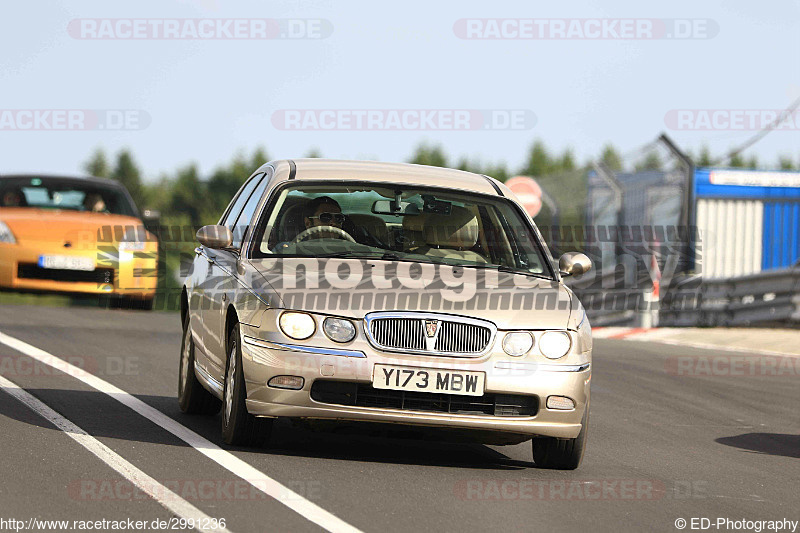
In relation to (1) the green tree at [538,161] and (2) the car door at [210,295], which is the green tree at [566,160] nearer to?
(1) the green tree at [538,161]

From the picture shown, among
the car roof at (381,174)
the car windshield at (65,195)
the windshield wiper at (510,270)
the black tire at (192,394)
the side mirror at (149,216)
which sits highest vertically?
the car roof at (381,174)

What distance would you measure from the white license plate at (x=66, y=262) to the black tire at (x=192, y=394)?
830 centimetres

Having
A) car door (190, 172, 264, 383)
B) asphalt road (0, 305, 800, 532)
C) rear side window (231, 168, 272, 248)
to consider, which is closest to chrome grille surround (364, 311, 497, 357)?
asphalt road (0, 305, 800, 532)

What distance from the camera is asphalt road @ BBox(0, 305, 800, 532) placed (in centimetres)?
621

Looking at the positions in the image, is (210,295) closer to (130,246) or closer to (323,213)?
(323,213)

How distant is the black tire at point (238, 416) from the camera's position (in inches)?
299

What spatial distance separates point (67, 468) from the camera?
6992 mm

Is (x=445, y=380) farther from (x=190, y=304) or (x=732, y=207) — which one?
(x=732, y=207)

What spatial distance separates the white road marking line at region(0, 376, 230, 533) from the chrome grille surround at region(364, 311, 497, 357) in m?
1.40

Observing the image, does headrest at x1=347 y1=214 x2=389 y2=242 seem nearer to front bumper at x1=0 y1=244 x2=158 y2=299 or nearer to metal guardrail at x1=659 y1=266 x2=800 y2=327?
front bumper at x1=0 y1=244 x2=158 y2=299

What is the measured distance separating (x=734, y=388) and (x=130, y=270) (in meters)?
8.02

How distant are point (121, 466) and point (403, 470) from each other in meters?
1.48

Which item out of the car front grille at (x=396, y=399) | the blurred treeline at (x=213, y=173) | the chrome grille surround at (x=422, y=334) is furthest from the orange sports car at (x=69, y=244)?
the blurred treeline at (x=213, y=173)
